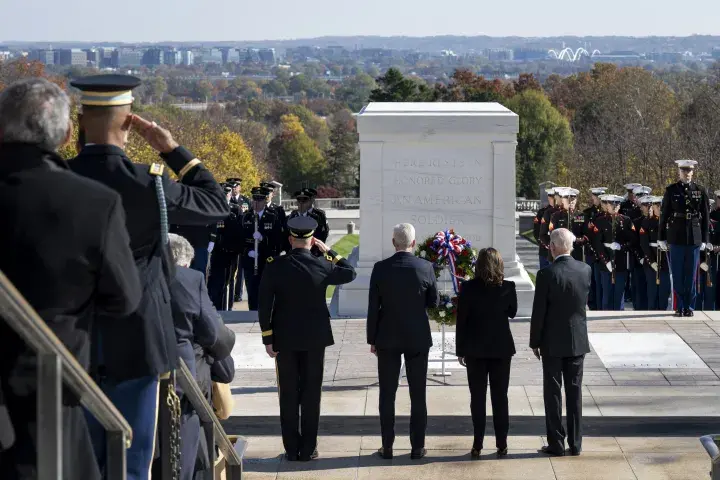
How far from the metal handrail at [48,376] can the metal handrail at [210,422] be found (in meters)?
1.28

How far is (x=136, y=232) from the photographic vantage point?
392 centimetres

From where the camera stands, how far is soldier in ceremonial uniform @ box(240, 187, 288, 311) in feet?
47.5

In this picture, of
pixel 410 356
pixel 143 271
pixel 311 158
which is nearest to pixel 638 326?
pixel 410 356

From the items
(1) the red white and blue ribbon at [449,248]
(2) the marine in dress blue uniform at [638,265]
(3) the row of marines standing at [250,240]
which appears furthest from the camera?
(2) the marine in dress blue uniform at [638,265]

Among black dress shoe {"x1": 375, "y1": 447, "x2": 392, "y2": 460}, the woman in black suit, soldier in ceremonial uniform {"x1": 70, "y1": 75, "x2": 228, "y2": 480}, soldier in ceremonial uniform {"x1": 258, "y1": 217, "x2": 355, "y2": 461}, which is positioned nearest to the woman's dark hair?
the woman in black suit

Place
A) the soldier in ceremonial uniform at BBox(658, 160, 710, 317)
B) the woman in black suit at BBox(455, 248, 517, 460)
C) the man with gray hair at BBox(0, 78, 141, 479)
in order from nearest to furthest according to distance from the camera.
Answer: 1. the man with gray hair at BBox(0, 78, 141, 479)
2. the woman in black suit at BBox(455, 248, 517, 460)
3. the soldier in ceremonial uniform at BBox(658, 160, 710, 317)

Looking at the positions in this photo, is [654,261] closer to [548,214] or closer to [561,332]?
[548,214]

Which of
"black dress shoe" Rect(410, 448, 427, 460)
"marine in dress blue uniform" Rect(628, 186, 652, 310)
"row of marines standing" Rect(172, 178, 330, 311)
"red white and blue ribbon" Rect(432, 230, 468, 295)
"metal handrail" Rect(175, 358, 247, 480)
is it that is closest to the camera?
"metal handrail" Rect(175, 358, 247, 480)

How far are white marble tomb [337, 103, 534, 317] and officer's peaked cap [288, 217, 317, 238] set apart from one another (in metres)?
4.85

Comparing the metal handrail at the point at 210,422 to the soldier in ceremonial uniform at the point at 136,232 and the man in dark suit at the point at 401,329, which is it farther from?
the man in dark suit at the point at 401,329

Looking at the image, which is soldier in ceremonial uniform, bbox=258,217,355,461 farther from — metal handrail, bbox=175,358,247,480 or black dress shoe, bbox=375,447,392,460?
metal handrail, bbox=175,358,247,480

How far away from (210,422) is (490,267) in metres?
3.49

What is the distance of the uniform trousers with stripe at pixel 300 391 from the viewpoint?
7.96 meters

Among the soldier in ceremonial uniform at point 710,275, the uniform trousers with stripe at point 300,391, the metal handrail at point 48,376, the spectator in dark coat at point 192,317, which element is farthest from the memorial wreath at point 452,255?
the metal handrail at point 48,376
